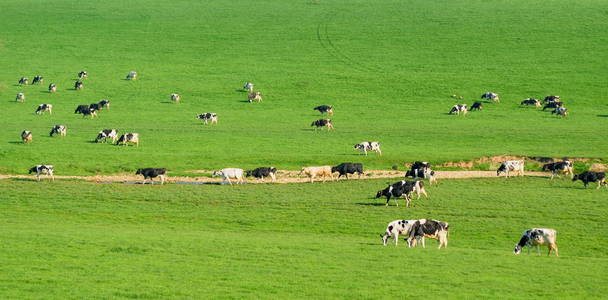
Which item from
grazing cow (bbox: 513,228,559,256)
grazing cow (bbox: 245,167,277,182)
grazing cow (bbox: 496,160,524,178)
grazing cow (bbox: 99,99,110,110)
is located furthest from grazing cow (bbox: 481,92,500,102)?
grazing cow (bbox: 513,228,559,256)

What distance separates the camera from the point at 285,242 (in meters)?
30.7

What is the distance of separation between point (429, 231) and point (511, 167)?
17.6 meters

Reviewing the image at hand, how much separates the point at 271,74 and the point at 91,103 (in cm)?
1927

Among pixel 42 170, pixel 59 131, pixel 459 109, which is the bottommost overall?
pixel 42 170

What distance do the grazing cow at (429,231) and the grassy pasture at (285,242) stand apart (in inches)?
24.7

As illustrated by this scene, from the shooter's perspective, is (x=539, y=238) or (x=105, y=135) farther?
(x=105, y=135)

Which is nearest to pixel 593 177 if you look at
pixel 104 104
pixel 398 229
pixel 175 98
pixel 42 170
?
pixel 398 229

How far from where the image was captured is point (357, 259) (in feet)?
90.7

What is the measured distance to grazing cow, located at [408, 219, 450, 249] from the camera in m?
30.2

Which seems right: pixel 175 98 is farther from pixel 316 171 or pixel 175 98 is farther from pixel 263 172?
pixel 316 171

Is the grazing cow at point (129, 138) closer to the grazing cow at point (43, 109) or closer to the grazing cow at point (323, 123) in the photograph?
the grazing cow at point (323, 123)

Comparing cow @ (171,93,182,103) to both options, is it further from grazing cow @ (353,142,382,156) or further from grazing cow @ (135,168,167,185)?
grazing cow @ (135,168,167,185)

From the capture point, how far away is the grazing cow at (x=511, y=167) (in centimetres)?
4603

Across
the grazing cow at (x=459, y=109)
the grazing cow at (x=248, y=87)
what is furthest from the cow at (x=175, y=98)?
the grazing cow at (x=459, y=109)
